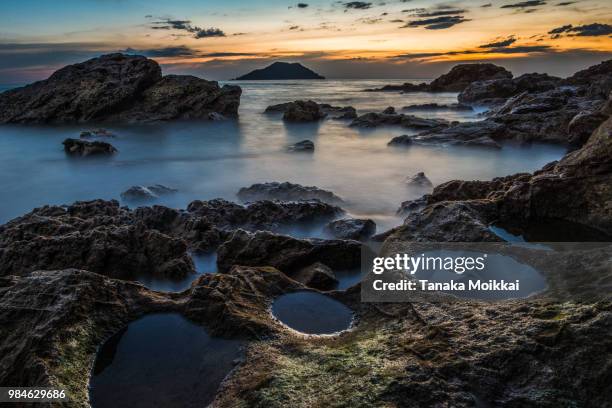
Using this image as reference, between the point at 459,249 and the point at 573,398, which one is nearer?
the point at 573,398

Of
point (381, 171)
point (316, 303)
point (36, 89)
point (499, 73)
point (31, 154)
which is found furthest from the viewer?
point (499, 73)

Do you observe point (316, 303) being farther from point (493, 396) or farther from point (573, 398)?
point (573, 398)

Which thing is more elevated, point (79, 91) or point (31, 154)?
point (79, 91)

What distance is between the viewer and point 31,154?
63.3 feet

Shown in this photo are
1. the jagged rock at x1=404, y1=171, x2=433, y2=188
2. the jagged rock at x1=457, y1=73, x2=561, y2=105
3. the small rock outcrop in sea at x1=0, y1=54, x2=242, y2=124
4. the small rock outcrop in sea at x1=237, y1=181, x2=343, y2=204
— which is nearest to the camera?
the small rock outcrop in sea at x1=237, y1=181, x2=343, y2=204

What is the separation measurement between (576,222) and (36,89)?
38.5 metres

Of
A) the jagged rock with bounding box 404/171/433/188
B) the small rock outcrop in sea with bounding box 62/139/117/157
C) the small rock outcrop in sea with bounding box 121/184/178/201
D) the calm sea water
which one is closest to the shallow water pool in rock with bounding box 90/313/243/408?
the calm sea water

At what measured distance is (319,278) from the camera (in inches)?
217

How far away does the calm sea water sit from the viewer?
1220 cm

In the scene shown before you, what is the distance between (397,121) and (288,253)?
73.6 feet

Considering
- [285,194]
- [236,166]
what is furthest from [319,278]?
[236,166]

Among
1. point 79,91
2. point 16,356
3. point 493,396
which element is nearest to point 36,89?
point 79,91

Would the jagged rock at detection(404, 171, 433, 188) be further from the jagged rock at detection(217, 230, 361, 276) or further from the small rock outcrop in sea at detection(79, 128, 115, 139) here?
the small rock outcrop in sea at detection(79, 128, 115, 139)

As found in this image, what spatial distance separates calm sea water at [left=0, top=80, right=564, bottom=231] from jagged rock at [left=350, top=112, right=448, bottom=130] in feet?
6.93
